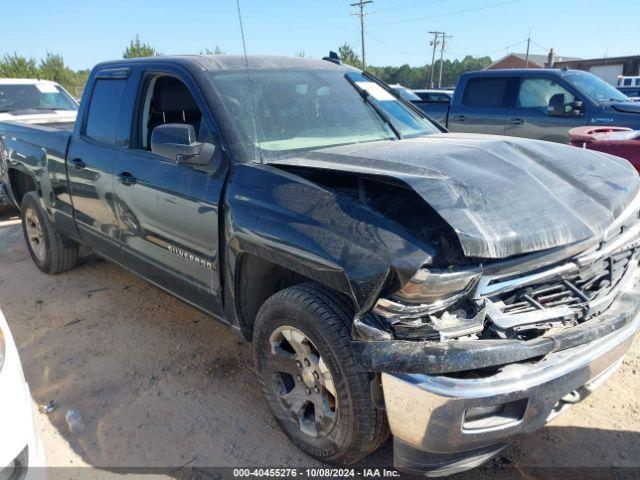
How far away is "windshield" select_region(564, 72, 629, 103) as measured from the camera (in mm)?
7695

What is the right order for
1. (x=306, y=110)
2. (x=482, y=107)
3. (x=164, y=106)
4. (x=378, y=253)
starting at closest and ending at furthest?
(x=378, y=253), (x=306, y=110), (x=164, y=106), (x=482, y=107)

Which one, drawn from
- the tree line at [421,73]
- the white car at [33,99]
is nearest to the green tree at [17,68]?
the white car at [33,99]

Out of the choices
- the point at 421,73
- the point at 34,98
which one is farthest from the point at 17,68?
the point at 421,73

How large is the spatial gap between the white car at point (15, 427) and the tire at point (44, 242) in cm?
311

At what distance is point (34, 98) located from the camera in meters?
9.18

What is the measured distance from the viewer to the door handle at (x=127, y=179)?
3.41 metres

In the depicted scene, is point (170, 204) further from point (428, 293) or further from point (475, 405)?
point (475, 405)

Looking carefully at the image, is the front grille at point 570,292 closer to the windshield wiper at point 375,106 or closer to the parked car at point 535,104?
the windshield wiper at point 375,106

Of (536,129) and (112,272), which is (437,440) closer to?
(112,272)

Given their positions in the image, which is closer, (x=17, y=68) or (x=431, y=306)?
(x=431, y=306)

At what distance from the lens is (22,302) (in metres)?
4.63

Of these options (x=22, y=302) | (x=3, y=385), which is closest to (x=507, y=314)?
(x=3, y=385)

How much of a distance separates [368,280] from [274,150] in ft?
3.86

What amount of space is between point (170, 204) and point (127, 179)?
0.56 metres
